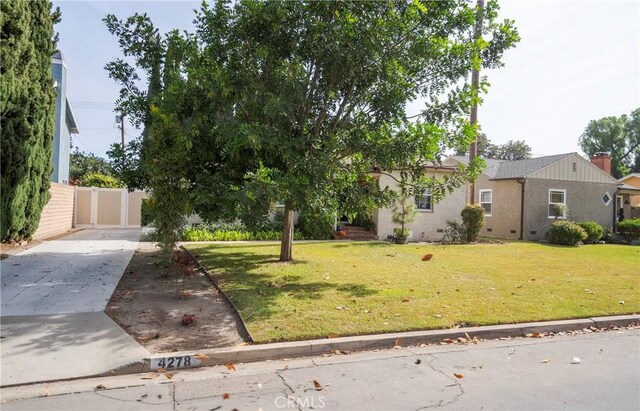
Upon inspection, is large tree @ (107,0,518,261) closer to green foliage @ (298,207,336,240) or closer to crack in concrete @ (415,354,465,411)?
crack in concrete @ (415,354,465,411)

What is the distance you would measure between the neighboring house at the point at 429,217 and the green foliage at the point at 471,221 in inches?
53.7

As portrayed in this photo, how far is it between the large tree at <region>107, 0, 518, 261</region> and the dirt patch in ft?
5.29

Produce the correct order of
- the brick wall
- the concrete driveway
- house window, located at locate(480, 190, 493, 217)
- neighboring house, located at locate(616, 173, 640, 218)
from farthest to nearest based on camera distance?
neighboring house, located at locate(616, 173, 640, 218), house window, located at locate(480, 190, 493, 217), the brick wall, the concrete driveway

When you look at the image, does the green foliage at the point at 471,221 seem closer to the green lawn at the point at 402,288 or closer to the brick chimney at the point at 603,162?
the green lawn at the point at 402,288

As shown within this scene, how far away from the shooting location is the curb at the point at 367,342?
458 centimetres

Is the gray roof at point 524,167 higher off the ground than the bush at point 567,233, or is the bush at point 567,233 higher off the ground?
the gray roof at point 524,167

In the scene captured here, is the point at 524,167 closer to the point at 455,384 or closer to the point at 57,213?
the point at 455,384

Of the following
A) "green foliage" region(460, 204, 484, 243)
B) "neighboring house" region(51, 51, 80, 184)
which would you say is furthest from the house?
"neighboring house" region(51, 51, 80, 184)

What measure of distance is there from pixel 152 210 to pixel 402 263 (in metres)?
6.31

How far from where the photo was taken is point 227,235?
627 inches

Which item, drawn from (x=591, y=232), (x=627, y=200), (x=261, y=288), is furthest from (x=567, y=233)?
(x=261, y=288)

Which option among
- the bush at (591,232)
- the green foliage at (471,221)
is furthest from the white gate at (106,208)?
the bush at (591,232)

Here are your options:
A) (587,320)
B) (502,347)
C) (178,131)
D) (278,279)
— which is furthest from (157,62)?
(587,320)

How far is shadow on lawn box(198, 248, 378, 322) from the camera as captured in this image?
20.5 feet
